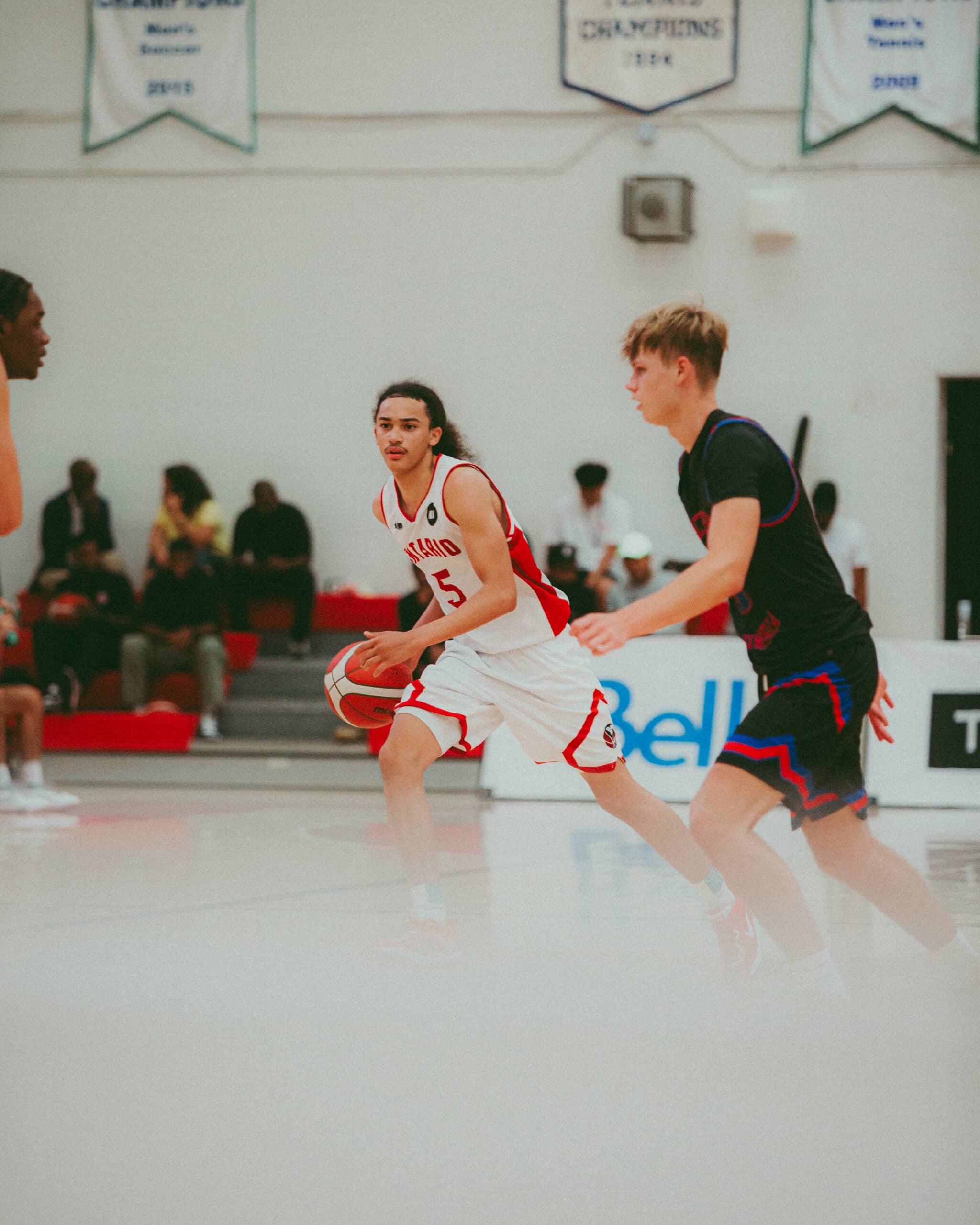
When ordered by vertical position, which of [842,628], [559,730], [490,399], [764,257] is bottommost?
[559,730]

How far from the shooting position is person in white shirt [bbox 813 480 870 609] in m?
11.3

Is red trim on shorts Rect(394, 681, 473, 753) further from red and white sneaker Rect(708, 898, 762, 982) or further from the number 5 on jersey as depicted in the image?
red and white sneaker Rect(708, 898, 762, 982)

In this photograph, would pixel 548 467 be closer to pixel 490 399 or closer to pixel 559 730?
pixel 490 399

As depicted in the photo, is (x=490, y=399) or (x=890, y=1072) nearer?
(x=890, y=1072)

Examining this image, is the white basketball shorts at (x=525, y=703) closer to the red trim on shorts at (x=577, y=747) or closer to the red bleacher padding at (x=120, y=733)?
the red trim on shorts at (x=577, y=747)

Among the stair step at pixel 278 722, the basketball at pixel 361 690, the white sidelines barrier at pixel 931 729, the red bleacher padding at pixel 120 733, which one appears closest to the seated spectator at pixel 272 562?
the stair step at pixel 278 722

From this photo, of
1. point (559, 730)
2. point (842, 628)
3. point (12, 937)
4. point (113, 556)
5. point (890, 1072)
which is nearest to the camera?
point (890, 1072)

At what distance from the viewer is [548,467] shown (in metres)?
12.4

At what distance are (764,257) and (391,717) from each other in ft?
27.9

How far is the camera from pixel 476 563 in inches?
169

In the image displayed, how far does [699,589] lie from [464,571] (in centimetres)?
166

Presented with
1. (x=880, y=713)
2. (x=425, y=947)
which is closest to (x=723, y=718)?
(x=425, y=947)

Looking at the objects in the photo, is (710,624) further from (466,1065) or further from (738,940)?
(466,1065)

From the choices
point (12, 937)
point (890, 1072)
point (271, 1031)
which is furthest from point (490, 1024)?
point (12, 937)
